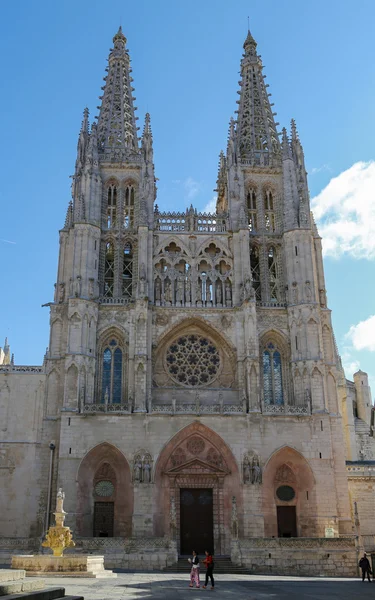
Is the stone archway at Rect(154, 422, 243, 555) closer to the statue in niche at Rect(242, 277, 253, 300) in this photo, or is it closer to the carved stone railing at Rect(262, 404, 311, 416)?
the carved stone railing at Rect(262, 404, 311, 416)

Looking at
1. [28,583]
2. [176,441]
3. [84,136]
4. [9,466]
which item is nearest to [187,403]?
[176,441]

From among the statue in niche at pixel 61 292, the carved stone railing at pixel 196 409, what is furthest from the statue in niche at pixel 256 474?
the statue in niche at pixel 61 292

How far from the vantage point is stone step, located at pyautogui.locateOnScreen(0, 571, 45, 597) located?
9.34m

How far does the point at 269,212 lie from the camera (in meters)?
37.7

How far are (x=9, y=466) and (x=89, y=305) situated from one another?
8.95 metres

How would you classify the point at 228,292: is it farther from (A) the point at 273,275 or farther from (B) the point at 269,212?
(B) the point at 269,212

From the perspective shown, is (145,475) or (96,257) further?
(96,257)

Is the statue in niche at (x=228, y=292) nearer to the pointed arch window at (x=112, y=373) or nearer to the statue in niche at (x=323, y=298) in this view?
the statue in niche at (x=323, y=298)

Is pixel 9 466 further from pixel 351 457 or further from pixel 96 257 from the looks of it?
pixel 351 457

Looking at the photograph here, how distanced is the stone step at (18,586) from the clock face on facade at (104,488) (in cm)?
1974

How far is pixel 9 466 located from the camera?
30734 mm

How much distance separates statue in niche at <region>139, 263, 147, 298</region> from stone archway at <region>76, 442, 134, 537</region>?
317 inches

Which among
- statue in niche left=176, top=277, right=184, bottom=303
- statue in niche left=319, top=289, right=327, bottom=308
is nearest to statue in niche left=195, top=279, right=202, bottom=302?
statue in niche left=176, top=277, right=184, bottom=303

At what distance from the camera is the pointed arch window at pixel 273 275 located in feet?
117
